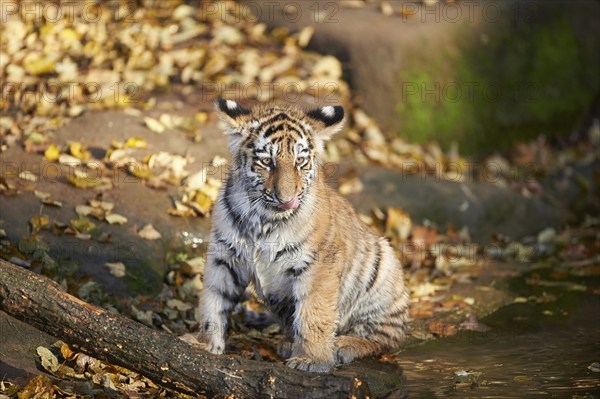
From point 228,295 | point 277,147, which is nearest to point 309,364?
point 228,295

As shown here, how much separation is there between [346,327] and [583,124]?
303 inches

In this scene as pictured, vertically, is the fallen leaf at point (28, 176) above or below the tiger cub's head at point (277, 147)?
below

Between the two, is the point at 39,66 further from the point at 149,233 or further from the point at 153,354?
the point at 153,354

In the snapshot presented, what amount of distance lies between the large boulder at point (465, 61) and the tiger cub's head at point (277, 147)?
19.1 feet

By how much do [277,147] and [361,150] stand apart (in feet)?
17.7

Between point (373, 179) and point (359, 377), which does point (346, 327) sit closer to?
point (359, 377)

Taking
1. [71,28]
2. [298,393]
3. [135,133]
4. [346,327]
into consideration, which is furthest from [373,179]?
[298,393]

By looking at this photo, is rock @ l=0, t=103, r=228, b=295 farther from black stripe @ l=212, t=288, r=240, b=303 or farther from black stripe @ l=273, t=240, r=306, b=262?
black stripe @ l=273, t=240, r=306, b=262

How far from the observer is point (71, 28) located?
40.4 ft

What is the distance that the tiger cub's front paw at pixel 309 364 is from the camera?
640 centimetres

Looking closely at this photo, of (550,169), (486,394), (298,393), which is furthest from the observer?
(550,169)

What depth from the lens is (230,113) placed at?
6.70m

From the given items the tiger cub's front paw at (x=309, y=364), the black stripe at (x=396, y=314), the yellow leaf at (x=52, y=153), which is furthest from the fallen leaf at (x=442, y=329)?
the yellow leaf at (x=52, y=153)

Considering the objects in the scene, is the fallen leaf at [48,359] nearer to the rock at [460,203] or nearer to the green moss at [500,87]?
the rock at [460,203]
